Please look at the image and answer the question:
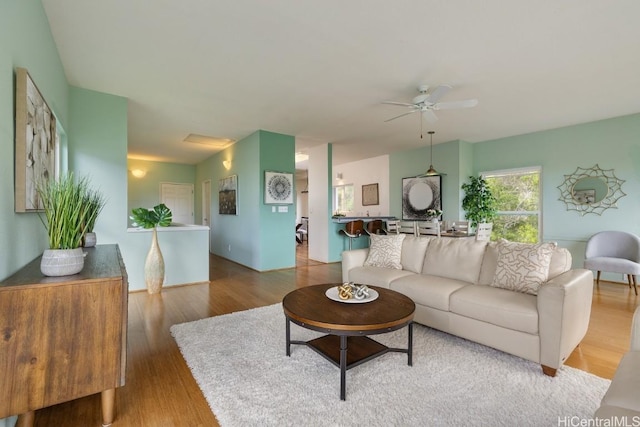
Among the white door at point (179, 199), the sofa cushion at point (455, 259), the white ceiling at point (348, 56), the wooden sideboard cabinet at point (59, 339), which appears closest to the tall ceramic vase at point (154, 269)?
the white ceiling at point (348, 56)

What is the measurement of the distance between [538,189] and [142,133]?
7335mm

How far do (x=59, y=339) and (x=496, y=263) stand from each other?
3.04 m

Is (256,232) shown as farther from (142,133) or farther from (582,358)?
(582,358)

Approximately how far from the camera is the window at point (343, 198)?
8.94m

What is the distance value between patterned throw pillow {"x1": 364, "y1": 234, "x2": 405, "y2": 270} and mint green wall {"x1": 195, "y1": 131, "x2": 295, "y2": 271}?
2.34m

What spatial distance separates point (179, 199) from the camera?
332 inches

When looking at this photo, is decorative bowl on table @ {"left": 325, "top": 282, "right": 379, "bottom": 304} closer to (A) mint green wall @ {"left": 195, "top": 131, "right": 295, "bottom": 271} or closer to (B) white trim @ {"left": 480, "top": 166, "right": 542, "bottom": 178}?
(A) mint green wall @ {"left": 195, "top": 131, "right": 295, "bottom": 271}

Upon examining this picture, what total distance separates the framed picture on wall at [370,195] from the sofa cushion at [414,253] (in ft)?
15.0

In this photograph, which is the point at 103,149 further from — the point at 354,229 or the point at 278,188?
the point at 354,229

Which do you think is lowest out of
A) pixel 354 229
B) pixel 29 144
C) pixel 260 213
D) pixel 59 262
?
pixel 354 229

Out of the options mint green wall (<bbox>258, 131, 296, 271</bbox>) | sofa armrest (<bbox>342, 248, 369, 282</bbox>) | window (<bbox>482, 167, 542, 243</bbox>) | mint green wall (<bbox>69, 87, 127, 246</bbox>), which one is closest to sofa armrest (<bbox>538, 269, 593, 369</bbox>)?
sofa armrest (<bbox>342, 248, 369, 282</bbox>)

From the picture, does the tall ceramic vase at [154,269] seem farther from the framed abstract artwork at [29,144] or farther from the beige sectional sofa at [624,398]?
the beige sectional sofa at [624,398]

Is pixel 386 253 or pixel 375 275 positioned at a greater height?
pixel 386 253

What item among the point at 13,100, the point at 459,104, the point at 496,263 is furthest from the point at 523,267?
the point at 13,100
